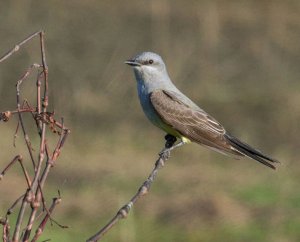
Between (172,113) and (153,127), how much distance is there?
411 inches

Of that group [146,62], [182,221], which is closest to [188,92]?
[182,221]

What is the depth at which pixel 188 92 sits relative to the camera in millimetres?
17578

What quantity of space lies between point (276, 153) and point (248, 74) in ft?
14.3

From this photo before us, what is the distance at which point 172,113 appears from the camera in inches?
258

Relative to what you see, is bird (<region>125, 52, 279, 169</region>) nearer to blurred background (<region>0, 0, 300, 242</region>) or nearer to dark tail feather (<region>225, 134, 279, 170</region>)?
dark tail feather (<region>225, 134, 279, 170</region>)

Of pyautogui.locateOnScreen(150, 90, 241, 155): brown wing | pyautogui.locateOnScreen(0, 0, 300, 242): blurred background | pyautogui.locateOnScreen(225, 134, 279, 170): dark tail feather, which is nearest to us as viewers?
pyautogui.locateOnScreen(225, 134, 279, 170): dark tail feather

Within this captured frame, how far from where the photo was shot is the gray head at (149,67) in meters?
6.62

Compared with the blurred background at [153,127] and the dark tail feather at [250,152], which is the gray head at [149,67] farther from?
the blurred background at [153,127]

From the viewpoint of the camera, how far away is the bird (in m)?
6.50

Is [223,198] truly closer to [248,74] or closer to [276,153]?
[276,153]

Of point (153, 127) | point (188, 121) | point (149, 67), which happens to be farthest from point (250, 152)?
point (153, 127)

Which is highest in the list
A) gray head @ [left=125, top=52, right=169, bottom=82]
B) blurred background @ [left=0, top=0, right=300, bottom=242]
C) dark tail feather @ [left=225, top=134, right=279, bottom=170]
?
blurred background @ [left=0, top=0, right=300, bottom=242]

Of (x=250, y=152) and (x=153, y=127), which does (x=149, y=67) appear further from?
(x=153, y=127)

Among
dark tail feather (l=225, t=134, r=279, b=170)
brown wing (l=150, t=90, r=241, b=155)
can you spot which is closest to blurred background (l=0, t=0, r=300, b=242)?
brown wing (l=150, t=90, r=241, b=155)
